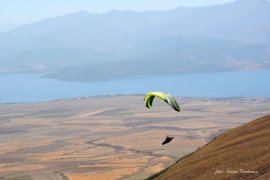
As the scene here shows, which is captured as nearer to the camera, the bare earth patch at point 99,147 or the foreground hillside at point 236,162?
the foreground hillside at point 236,162

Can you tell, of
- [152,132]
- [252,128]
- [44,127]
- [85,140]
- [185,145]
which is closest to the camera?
[252,128]

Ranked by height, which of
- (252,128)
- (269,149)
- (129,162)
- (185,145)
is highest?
(185,145)

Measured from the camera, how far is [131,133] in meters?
172

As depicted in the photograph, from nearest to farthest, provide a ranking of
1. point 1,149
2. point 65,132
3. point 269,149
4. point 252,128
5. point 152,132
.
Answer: point 269,149 → point 252,128 → point 1,149 → point 152,132 → point 65,132

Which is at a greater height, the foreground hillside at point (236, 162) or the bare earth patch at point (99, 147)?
the bare earth patch at point (99, 147)

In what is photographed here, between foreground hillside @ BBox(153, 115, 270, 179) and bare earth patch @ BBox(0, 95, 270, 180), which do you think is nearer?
foreground hillside @ BBox(153, 115, 270, 179)

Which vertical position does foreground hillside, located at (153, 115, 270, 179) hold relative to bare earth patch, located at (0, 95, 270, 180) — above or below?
below

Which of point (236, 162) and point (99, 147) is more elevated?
point (99, 147)

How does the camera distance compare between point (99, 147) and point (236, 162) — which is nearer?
point (236, 162)

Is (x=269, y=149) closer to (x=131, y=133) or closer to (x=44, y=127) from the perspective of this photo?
(x=131, y=133)

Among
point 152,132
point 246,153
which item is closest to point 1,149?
point 152,132

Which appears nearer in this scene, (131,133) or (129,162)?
(129,162)

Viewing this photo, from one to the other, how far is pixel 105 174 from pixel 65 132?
84.0 m

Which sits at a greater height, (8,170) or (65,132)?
(65,132)
